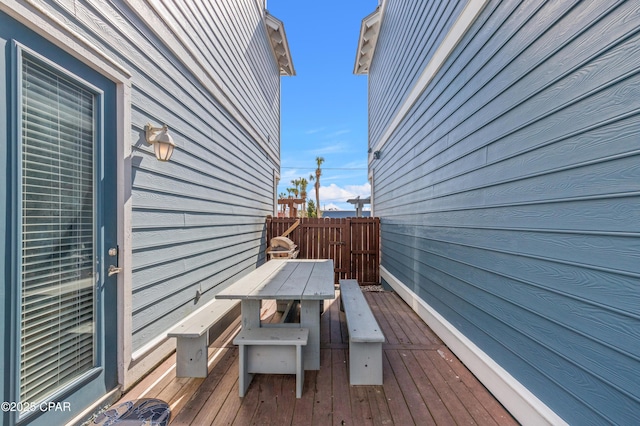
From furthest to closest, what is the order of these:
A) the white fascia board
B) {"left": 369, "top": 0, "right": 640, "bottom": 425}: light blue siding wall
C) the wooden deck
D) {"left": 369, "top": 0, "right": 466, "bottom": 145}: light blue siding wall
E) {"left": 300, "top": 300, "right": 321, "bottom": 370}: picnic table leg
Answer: the white fascia board < {"left": 369, "top": 0, "right": 466, "bottom": 145}: light blue siding wall < {"left": 300, "top": 300, "right": 321, "bottom": 370}: picnic table leg < the wooden deck < {"left": 369, "top": 0, "right": 640, "bottom": 425}: light blue siding wall

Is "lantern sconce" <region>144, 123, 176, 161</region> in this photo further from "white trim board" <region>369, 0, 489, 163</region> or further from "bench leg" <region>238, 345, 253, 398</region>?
"white trim board" <region>369, 0, 489, 163</region>

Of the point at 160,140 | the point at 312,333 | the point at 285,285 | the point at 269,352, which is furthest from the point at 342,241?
the point at 160,140

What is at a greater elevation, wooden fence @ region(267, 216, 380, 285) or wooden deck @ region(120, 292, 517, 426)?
wooden fence @ region(267, 216, 380, 285)

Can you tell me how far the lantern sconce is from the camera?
6.47 ft

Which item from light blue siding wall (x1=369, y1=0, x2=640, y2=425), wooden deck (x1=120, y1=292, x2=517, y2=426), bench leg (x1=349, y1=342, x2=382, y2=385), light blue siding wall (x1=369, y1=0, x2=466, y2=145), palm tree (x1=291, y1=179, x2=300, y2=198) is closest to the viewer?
light blue siding wall (x1=369, y1=0, x2=640, y2=425)

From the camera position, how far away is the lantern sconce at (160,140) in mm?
1973

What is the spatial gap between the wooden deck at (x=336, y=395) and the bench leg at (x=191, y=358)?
6 centimetres

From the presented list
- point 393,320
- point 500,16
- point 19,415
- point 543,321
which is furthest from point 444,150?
point 19,415

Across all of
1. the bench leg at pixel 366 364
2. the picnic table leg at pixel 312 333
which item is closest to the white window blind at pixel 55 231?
the picnic table leg at pixel 312 333

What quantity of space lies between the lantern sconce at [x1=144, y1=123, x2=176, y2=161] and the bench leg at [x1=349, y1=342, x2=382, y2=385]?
2.02m

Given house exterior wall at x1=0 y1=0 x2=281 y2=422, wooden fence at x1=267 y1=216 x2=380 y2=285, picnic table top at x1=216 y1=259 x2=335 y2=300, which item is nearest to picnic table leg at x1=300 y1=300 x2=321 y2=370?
picnic table top at x1=216 y1=259 x2=335 y2=300

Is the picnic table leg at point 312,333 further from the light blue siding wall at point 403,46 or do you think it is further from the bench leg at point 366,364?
the light blue siding wall at point 403,46

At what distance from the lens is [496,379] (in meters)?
1.74

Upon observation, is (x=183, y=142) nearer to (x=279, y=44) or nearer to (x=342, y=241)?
(x=342, y=241)
